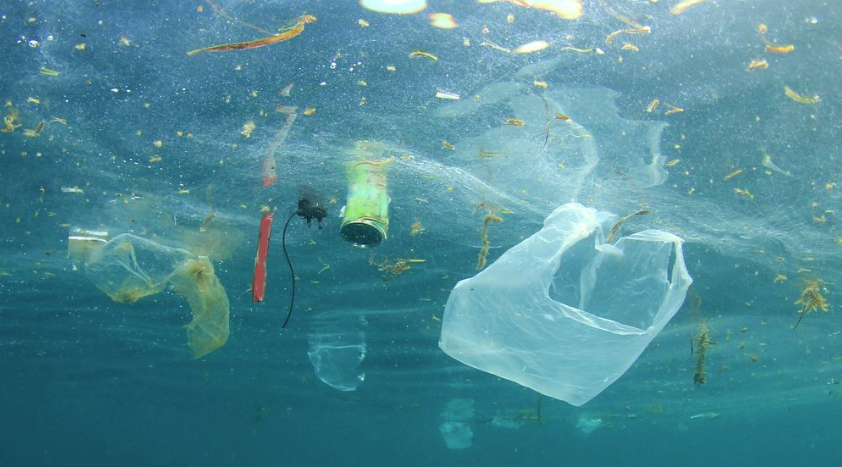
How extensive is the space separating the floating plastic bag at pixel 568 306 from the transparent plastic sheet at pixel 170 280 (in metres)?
3.25

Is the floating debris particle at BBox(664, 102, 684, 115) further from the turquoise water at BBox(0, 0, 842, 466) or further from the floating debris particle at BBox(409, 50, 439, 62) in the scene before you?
the floating debris particle at BBox(409, 50, 439, 62)

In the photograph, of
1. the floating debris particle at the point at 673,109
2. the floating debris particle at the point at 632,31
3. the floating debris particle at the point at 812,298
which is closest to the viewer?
the floating debris particle at the point at 632,31

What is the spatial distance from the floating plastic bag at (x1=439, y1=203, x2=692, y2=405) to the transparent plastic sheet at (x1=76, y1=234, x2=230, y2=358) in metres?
3.25

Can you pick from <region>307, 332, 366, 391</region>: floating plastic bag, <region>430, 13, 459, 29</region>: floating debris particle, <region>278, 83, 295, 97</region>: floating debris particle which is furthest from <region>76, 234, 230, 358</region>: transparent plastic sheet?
<region>307, 332, 366, 391</region>: floating plastic bag

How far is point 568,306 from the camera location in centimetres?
532

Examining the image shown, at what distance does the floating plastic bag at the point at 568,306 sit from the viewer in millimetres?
5156

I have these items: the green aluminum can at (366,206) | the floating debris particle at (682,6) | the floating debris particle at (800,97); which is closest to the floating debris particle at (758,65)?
the floating debris particle at (800,97)

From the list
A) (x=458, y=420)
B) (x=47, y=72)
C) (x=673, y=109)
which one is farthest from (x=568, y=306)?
(x=458, y=420)

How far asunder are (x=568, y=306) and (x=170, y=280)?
565cm

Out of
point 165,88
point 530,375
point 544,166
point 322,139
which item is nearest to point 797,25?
point 544,166

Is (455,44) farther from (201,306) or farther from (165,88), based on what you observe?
(201,306)

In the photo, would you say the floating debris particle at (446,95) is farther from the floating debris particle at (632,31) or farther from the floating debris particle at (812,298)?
the floating debris particle at (812,298)

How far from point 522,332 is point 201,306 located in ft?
14.3

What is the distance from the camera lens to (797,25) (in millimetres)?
5281
